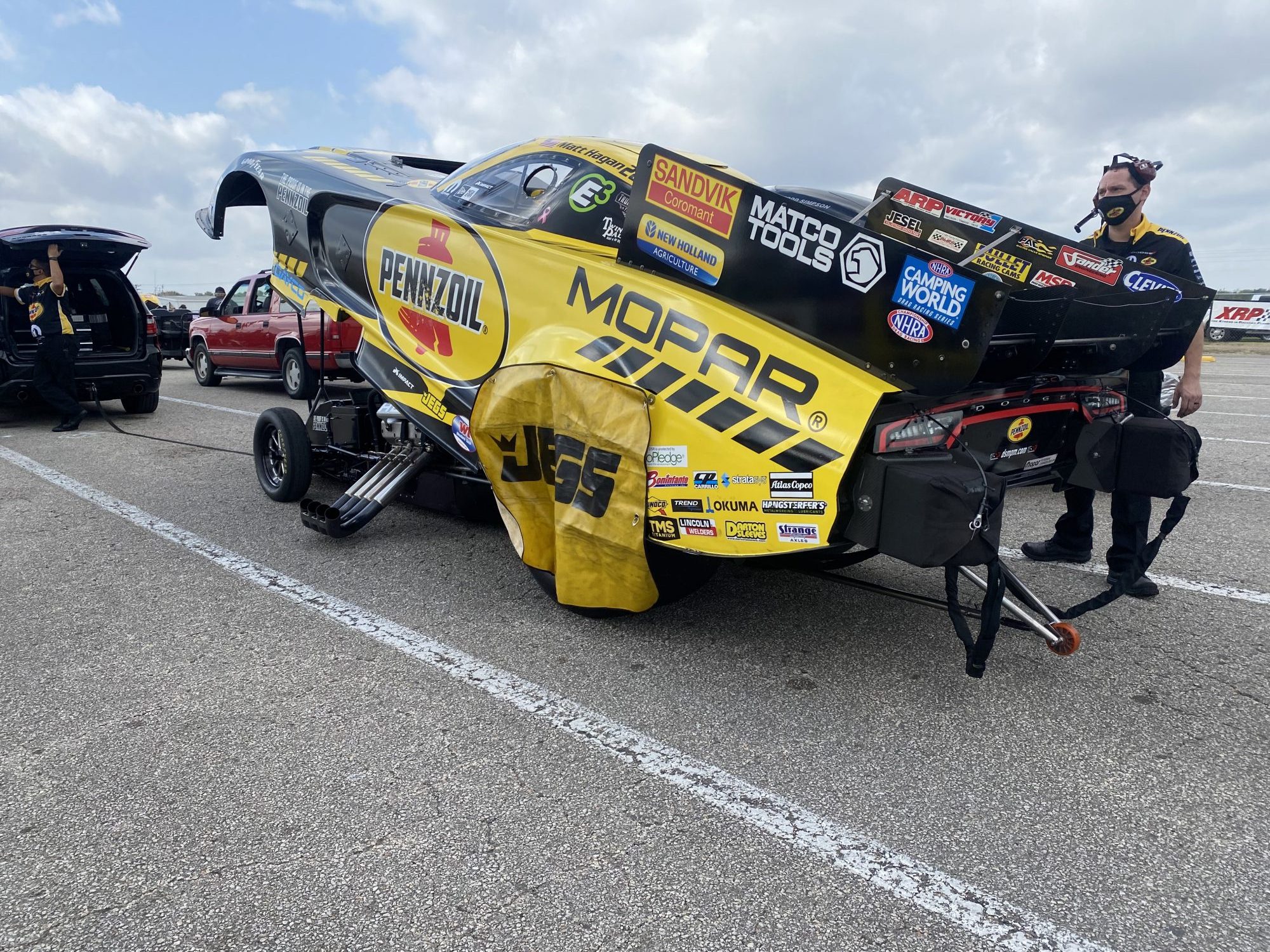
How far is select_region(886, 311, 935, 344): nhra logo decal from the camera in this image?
270cm

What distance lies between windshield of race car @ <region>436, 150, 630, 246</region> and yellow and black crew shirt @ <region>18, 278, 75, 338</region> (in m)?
5.98

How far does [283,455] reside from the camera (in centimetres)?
576

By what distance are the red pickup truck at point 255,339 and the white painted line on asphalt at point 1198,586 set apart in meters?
8.53

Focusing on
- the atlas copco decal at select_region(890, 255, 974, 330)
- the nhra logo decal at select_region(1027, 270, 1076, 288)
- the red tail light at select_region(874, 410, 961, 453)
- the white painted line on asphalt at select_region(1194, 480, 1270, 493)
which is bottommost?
the white painted line on asphalt at select_region(1194, 480, 1270, 493)

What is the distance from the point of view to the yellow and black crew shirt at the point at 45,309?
320 inches

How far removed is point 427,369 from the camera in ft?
13.9

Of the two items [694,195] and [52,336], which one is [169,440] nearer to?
[52,336]

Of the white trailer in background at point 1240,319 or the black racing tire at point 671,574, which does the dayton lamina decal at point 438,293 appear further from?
the white trailer in background at point 1240,319

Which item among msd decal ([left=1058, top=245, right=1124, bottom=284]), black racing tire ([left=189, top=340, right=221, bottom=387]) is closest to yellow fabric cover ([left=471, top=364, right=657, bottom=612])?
msd decal ([left=1058, top=245, right=1124, bottom=284])

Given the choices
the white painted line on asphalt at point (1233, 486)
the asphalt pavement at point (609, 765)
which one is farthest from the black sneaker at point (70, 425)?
the white painted line on asphalt at point (1233, 486)

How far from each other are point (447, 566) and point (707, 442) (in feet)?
6.92

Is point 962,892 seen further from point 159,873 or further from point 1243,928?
point 159,873

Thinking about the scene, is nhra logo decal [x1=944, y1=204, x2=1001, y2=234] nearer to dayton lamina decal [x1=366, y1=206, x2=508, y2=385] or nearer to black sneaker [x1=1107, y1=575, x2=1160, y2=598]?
black sneaker [x1=1107, y1=575, x2=1160, y2=598]

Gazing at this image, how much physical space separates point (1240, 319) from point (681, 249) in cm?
3773
